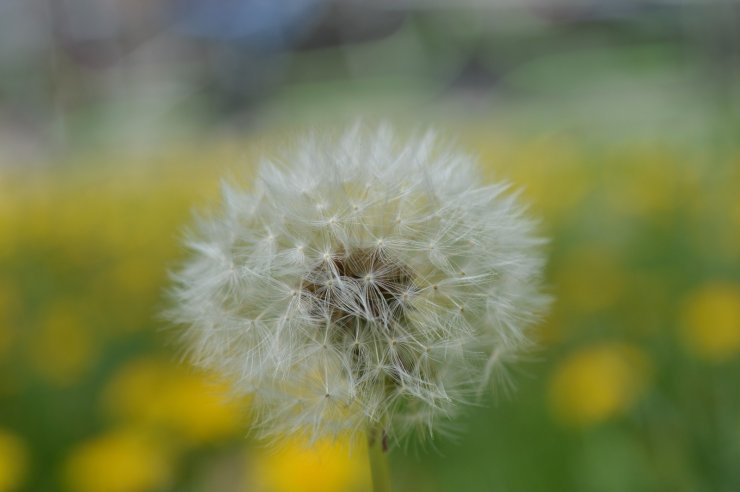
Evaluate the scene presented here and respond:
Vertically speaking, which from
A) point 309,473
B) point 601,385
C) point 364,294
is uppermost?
point 364,294

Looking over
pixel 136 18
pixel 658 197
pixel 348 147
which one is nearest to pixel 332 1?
pixel 136 18

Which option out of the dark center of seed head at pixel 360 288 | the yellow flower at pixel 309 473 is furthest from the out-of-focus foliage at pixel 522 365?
the dark center of seed head at pixel 360 288

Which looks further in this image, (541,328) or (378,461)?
(541,328)

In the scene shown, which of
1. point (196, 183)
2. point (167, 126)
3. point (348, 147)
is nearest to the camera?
point (348, 147)

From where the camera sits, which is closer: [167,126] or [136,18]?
[167,126]

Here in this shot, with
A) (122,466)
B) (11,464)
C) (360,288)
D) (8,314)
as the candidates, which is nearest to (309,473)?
(122,466)

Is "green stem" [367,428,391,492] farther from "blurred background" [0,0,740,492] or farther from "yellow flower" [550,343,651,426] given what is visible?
"yellow flower" [550,343,651,426]

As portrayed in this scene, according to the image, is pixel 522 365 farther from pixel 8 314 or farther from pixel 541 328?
pixel 8 314

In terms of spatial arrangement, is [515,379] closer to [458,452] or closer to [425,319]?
[458,452]
